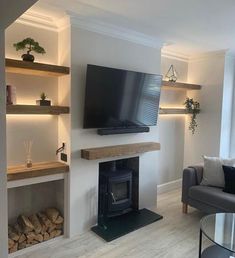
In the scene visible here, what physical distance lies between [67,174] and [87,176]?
0.90 ft

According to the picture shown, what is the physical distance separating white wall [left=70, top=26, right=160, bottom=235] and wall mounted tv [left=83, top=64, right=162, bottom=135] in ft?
0.39


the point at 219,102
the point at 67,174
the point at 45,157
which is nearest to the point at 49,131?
the point at 45,157

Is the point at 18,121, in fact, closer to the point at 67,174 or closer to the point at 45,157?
the point at 45,157

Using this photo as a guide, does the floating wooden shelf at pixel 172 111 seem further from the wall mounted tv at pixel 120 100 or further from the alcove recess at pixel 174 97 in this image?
the wall mounted tv at pixel 120 100

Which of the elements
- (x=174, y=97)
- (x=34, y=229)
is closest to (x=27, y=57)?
(x=34, y=229)

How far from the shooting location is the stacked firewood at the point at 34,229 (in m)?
2.56

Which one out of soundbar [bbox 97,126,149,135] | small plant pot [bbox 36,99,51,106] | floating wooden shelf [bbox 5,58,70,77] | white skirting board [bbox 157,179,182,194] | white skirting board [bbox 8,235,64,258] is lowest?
white skirting board [bbox 8,235,64,258]

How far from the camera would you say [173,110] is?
4.20 meters

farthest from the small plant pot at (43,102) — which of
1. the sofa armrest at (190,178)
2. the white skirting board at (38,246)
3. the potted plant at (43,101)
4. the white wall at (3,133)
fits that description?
the sofa armrest at (190,178)

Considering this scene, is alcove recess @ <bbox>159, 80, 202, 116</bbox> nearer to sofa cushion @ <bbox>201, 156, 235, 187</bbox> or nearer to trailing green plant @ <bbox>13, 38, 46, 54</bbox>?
sofa cushion @ <bbox>201, 156, 235, 187</bbox>

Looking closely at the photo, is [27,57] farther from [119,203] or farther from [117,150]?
[119,203]

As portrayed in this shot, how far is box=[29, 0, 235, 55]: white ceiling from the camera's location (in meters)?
2.36

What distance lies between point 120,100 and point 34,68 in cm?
110

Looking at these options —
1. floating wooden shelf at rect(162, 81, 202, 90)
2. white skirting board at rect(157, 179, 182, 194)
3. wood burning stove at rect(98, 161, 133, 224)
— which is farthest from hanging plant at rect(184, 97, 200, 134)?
wood burning stove at rect(98, 161, 133, 224)
